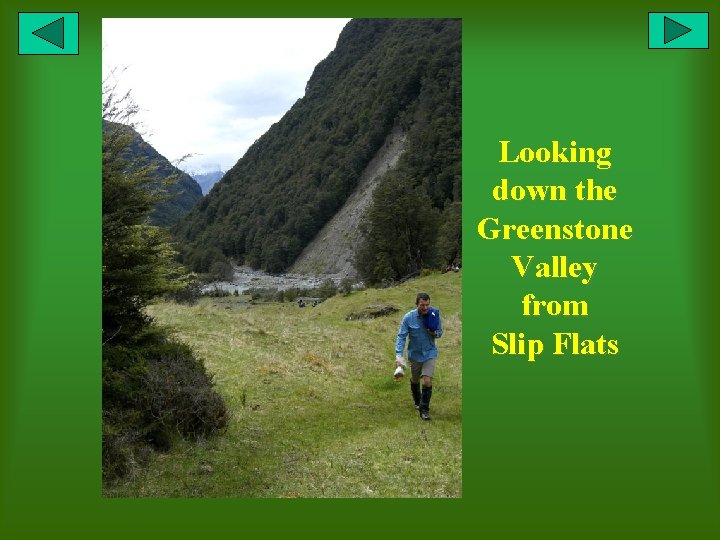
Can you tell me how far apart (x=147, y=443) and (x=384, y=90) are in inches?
5609

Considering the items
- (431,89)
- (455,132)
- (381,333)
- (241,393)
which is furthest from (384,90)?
(241,393)

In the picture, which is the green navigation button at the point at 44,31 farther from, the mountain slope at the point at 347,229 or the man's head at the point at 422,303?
the mountain slope at the point at 347,229

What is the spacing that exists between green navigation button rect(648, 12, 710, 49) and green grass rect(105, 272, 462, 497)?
5.41 metres

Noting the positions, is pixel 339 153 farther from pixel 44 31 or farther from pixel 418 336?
pixel 44 31

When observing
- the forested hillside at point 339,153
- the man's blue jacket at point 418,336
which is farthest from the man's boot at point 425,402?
the forested hillside at point 339,153

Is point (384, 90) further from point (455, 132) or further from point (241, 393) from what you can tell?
point (241, 393)

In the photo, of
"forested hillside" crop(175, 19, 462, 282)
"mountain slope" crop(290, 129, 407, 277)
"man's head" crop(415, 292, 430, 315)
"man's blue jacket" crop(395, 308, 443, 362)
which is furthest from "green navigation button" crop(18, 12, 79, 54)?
"mountain slope" crop(290, 129, 407, 277)

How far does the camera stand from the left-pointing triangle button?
17.5 feet

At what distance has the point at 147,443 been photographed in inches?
318

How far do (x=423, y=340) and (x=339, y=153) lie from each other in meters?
133

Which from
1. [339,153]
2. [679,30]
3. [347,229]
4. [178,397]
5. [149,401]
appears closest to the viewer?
[679,30]

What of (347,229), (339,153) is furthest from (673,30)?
(339,153)

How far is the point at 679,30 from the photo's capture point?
527 centimetres

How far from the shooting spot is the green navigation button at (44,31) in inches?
209
